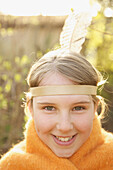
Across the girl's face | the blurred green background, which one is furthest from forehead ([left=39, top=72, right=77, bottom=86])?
the blurred green background

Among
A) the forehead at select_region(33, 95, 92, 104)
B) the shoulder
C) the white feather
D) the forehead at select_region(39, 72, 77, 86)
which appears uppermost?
the white feather

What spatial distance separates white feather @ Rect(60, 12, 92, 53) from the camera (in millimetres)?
1922

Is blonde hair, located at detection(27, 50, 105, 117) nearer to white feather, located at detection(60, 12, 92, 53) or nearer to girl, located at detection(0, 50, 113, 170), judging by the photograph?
girl, located at detection(0, 50, 113, 170)

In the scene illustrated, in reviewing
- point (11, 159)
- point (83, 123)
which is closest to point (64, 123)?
point (83, 123)

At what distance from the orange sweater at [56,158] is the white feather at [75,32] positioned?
57 centimetres

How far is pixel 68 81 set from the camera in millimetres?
1584

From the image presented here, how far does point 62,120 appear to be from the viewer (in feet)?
5.07

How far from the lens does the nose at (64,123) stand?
5.04 ft

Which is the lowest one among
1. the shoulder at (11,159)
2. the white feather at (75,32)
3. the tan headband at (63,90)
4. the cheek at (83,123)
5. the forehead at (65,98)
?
the shoulder at (11,159)

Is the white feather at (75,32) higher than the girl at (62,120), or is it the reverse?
the white feather at (75,32)

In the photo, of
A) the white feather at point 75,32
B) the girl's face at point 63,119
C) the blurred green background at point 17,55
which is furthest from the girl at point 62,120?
the blurred green background at point 17,55

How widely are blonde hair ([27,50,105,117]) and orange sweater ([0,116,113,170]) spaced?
275 millimetres

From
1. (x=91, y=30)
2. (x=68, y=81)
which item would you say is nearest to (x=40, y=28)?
(x=91, y=30)

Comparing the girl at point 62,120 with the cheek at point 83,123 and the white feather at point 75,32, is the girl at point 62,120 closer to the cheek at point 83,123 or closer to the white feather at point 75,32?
the cheek at point 83,123
